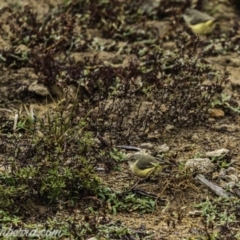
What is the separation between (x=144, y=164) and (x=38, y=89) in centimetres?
173

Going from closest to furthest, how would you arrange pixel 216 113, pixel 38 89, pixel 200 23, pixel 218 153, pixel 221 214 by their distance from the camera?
1. pixel 221 214
2. pixel 218 153
3. pixel 216 113
4. pixel 38 89
5. pixel 200 23

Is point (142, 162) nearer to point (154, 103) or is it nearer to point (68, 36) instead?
point (154, 103)

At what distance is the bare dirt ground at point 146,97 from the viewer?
206 inches

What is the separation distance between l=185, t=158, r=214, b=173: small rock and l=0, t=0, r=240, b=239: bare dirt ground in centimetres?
6

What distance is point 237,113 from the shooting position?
6.81 m

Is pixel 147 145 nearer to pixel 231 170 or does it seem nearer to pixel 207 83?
pixel 231 170

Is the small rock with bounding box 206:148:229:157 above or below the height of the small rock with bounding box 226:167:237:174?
below

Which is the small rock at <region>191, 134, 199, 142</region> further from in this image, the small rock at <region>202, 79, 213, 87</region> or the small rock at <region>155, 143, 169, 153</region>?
the small rock at <region>202, 79, 213, 87</region>

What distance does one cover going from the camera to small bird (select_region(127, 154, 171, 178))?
5.49 metres

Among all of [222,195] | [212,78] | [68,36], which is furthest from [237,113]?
[68,36]

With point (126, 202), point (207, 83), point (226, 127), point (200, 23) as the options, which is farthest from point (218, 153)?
point (200, 23)

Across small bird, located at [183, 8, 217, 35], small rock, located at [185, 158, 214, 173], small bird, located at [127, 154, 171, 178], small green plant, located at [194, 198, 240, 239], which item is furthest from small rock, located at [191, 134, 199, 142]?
small bird, located at [183, 8, 217, 35]

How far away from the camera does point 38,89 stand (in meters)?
6.86

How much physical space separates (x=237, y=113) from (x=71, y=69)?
5.10 feet
